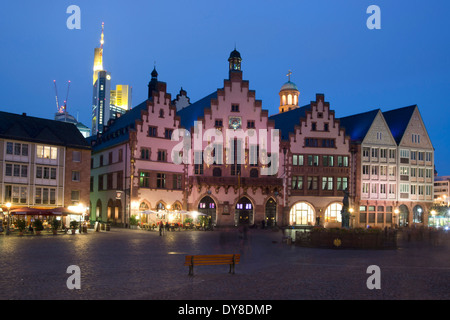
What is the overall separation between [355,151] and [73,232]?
43.2 metres

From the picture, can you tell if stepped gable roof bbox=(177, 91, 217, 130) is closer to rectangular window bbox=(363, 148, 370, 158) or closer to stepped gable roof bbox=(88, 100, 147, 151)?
stepped gable roof bbox=(88, 100, 147, 151)

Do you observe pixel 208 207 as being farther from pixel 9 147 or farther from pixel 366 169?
pixel 9 147

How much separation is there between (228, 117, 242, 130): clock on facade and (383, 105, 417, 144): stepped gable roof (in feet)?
85.3

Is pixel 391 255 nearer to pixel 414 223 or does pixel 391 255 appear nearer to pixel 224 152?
pixel 224 152

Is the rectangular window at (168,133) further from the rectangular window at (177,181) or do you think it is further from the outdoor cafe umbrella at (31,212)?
the outdoor cafe umbrella at (31,212)

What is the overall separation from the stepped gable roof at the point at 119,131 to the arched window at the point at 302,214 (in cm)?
2524

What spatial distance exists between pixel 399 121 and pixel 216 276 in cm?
6826

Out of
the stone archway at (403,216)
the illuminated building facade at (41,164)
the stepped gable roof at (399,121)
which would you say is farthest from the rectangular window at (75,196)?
the stepped gable roof at (399,121)

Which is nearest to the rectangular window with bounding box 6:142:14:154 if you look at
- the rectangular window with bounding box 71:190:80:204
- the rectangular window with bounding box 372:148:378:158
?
the rectangular window with bounding box 71:190:80:204

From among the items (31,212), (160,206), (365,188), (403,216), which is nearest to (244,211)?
(160,206)

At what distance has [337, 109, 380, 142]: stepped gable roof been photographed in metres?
77.4

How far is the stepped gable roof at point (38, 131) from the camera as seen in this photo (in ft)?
191
